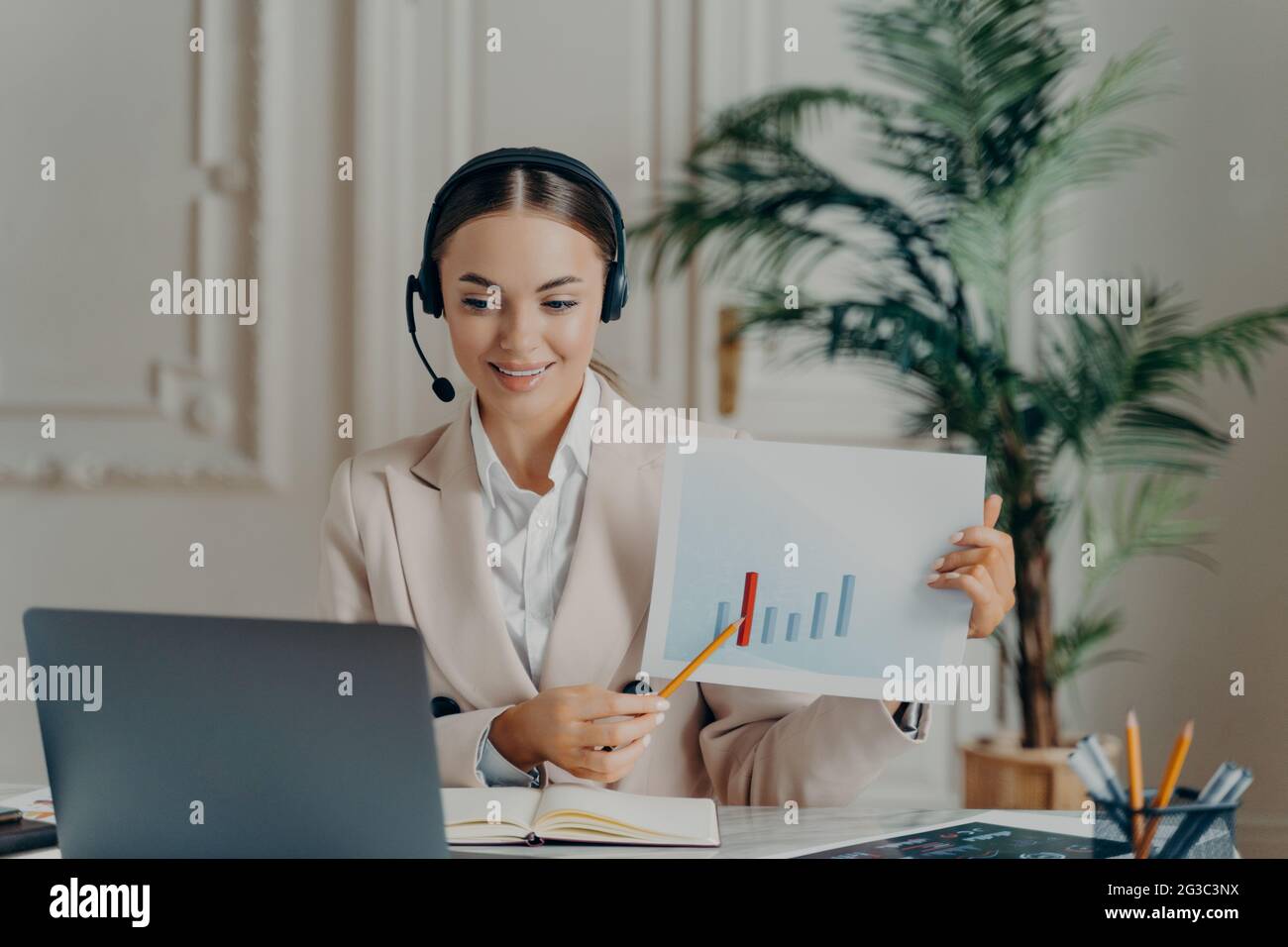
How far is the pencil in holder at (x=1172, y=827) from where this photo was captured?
82 cm

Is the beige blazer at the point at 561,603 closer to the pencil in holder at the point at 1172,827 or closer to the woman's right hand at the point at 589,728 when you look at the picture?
the woman's right hand at the point at 589,728

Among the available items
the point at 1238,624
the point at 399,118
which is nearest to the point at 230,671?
the point at 399,118

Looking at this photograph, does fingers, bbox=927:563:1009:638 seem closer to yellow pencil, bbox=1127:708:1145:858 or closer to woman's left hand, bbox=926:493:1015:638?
woman's left hand, bbox=926:493:1015:638

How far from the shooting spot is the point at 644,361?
2.57 meters

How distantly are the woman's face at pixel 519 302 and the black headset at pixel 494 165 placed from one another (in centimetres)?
5

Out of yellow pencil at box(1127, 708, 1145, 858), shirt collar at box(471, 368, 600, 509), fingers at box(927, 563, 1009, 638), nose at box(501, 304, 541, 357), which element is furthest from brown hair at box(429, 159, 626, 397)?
yellow pencil at box(1127, 708, 1145, 858)

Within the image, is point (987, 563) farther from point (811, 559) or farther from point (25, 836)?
point (25, 836)

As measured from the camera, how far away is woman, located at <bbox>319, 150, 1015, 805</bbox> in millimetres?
1379

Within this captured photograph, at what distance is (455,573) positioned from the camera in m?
1.43

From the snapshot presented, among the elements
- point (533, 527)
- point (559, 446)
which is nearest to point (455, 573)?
point (533, 527)

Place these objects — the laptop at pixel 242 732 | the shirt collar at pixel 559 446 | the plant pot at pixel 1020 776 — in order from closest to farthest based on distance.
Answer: the laptop at pixel 242 732
the shirt collar at pixel 559 446
the plant pot at pixel 1020 776

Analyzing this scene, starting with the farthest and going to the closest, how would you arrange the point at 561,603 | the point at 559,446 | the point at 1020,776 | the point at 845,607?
1. the point at 1020,776
2. the point at 559,446
3. the point at 561,603
4. the point at 845,607

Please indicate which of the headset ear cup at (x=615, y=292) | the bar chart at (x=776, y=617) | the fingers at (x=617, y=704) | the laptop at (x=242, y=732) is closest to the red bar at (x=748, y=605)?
the bar chart at (x=776, y=617)

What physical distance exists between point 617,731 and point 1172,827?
52 centimetres
